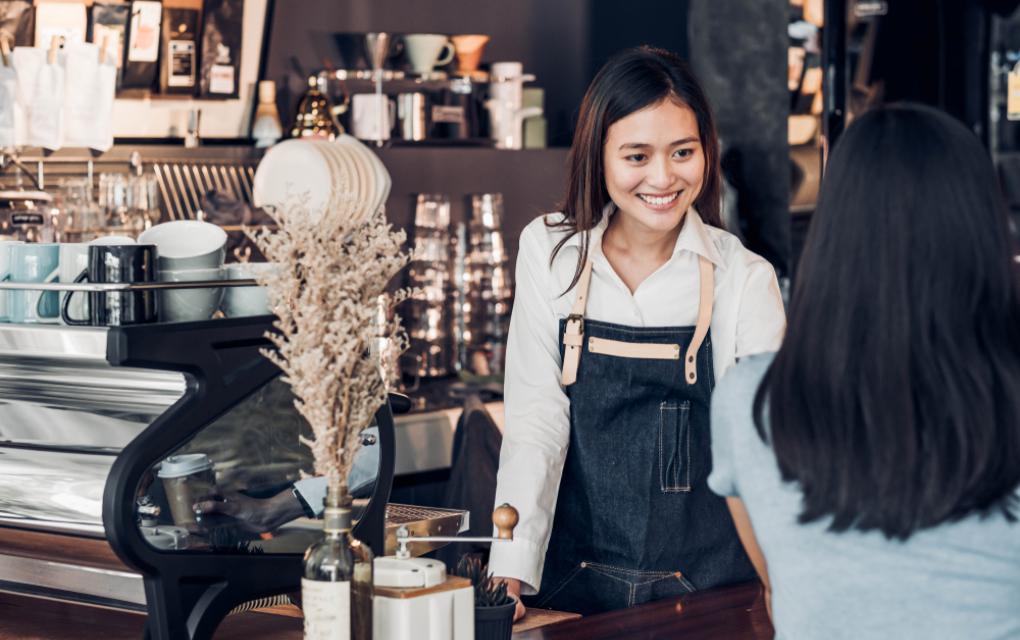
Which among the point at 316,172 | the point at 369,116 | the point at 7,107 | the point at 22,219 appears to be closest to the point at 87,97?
the point at 7,107

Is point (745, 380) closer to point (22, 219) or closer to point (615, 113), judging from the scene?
point (615, 113)

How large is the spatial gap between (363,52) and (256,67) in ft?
1.39

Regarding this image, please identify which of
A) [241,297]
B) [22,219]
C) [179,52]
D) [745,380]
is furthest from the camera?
[179,52]

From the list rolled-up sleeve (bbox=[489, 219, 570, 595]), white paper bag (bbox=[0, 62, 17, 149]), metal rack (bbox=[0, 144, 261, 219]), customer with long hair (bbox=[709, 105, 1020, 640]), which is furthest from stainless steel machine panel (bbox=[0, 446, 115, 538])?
metal rack (bbox=[0, 144, 261, 219])

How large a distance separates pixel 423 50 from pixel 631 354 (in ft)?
9.59

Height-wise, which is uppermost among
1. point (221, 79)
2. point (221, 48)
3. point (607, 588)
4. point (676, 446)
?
point (221, 48)

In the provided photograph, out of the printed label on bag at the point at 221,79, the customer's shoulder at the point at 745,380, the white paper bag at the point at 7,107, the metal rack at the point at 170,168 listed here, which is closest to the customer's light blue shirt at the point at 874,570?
A: the customer's shoulder at the point at 745,380

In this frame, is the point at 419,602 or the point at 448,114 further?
the point at 448,114

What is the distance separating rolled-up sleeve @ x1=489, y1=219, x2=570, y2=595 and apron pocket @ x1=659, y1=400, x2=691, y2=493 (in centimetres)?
16

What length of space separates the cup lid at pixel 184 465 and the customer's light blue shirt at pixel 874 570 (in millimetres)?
664

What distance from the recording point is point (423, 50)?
4.98m

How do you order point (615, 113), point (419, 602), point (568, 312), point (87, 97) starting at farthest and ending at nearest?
point (87, 97) → point (568, 312) → point (615, 113) → point (419, 602)

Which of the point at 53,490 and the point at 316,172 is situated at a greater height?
the point at 316,172

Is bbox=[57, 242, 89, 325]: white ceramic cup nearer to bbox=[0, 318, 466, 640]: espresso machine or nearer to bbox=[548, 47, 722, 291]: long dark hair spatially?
bbox=[0, 318, 466, 640]: espresso machine
